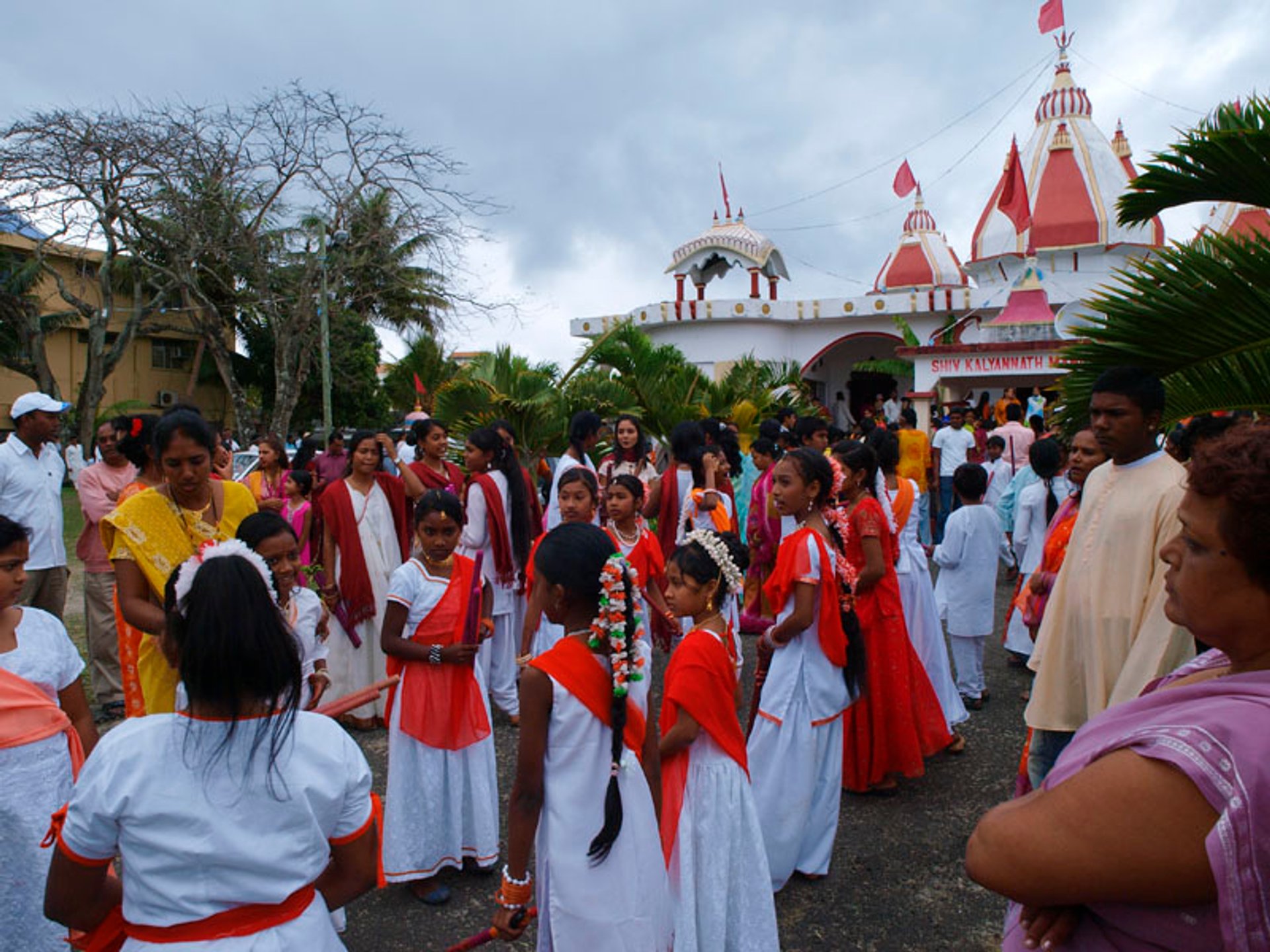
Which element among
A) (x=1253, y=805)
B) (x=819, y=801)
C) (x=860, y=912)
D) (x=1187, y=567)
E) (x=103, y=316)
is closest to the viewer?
(x=1253, y=805)

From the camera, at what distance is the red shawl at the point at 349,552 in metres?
5.65

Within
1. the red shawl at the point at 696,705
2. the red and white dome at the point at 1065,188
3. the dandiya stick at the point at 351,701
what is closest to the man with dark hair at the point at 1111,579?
the red shawl at the point at 696,705

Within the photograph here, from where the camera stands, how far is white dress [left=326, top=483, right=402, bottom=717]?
19.0 feet

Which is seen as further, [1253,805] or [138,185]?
[138,185]

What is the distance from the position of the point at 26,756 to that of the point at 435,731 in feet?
4.94

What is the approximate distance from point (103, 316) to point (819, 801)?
2425cm

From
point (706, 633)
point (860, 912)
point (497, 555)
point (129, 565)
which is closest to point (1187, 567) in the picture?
point (706, 633)

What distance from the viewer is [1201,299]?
3.46m

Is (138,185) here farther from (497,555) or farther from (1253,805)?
(1253,805)

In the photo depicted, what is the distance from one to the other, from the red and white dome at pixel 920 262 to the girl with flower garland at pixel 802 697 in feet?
75.0

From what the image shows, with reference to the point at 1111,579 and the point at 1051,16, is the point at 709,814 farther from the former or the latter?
the point at 1051,16

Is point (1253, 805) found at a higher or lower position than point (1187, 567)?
lower

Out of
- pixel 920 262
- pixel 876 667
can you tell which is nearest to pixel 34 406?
pixel 876 667

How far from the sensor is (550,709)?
236 cm
